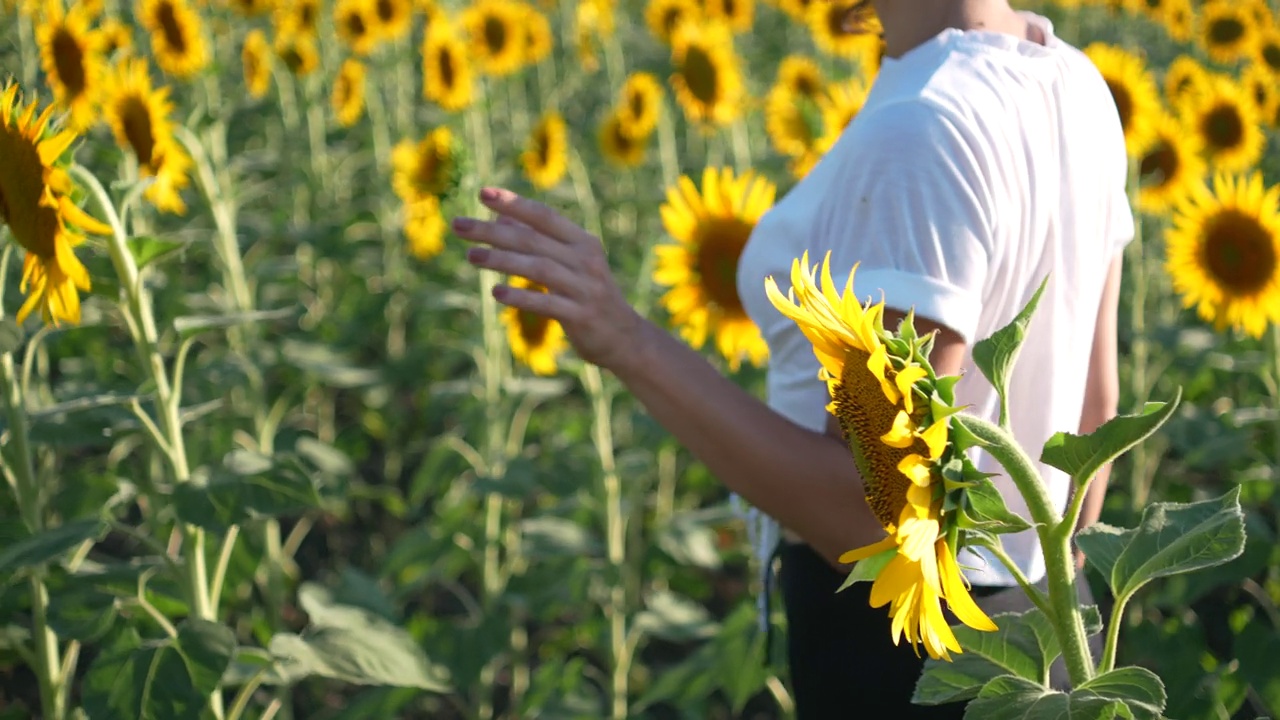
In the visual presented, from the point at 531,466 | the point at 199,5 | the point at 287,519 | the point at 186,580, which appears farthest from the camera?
A: the point at 199,5

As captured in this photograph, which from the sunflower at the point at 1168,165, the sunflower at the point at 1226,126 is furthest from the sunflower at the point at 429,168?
the sunflower at the point at 1226,126

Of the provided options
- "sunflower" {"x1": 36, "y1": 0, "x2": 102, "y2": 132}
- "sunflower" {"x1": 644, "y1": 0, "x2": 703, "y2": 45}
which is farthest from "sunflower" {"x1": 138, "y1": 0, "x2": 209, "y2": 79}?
"sunflower" {"x1": 644, "y1": 0, "x2": 703, "y2": 45}

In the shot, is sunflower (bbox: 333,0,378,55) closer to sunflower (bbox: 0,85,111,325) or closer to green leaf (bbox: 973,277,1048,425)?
sunflower (bbox: 0,85,111,325)

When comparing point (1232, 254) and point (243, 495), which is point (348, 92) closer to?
point (1232, 254)

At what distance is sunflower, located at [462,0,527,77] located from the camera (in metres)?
4.58

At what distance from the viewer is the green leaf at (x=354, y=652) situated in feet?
5.03

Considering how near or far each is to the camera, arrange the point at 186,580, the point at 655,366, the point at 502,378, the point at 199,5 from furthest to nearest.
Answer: the point at 199,5 → the point at 502,378 → the point at 186,580 → the point at 655,366

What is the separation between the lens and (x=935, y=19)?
1240 mm

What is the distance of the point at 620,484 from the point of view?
307cm

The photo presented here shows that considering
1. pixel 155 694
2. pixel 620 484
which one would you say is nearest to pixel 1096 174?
pixel 155 694

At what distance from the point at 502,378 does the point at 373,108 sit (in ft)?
7.33

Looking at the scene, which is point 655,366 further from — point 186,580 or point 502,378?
point 502,378

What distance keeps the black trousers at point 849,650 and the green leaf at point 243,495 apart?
59 cm

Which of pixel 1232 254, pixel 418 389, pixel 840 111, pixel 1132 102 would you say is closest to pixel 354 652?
pixel 840 111
